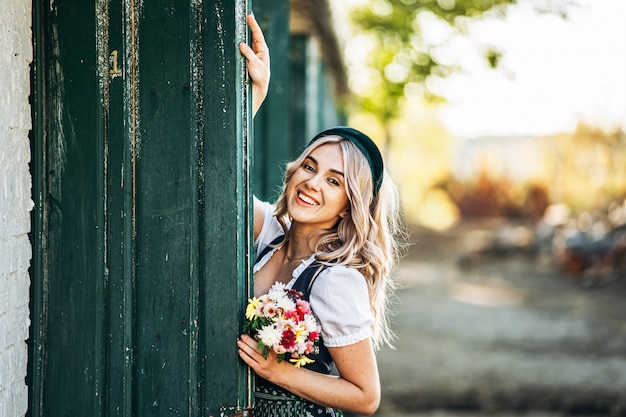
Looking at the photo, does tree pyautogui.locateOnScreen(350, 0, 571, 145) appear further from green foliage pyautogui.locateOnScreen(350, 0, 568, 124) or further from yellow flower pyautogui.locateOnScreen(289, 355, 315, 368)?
yellow flower pyautogui.locateOnScreen(289, 355, 315, 368)

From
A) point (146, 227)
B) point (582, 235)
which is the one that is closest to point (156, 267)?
point (146, 227)

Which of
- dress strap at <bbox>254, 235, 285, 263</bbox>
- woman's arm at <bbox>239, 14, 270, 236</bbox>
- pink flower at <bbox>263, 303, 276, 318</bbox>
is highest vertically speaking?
woman's arm at <bbox>239, 14, 270, 236</bbox>

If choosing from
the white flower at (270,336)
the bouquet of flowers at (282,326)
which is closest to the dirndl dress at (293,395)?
the bouquet of flowers at (282,326)

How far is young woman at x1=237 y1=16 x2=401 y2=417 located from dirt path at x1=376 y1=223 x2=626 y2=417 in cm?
369

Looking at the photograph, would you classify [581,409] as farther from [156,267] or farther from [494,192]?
[494,192]

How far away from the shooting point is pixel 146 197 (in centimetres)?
235

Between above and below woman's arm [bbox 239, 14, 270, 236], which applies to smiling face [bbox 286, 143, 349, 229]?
below

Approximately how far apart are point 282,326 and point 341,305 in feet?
0.82

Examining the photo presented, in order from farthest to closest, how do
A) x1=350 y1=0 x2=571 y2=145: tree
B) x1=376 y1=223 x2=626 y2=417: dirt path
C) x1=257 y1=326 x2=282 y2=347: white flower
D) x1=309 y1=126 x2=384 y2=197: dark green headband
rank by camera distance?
x1=350 y1=0 x2=571 y2=145: tree < x1=376 y1=223 x2=626 y2=417: dirt path < x1=309 y1=126 x2=384 y2=197: dark green headband < x1=257 y1=326 x2=282 y2=347: white flower

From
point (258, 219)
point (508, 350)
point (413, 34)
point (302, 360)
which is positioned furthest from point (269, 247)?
point (413, 34)

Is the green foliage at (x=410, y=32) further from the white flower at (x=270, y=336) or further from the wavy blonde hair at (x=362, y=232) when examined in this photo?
the white flower at (x=270, y=336)

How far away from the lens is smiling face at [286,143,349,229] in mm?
2615

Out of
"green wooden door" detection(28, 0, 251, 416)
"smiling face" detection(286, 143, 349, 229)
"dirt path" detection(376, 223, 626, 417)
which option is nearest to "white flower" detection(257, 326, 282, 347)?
"green wooden door" detection(28, 0, 251, 416)

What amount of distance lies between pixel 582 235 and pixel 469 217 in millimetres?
9351
